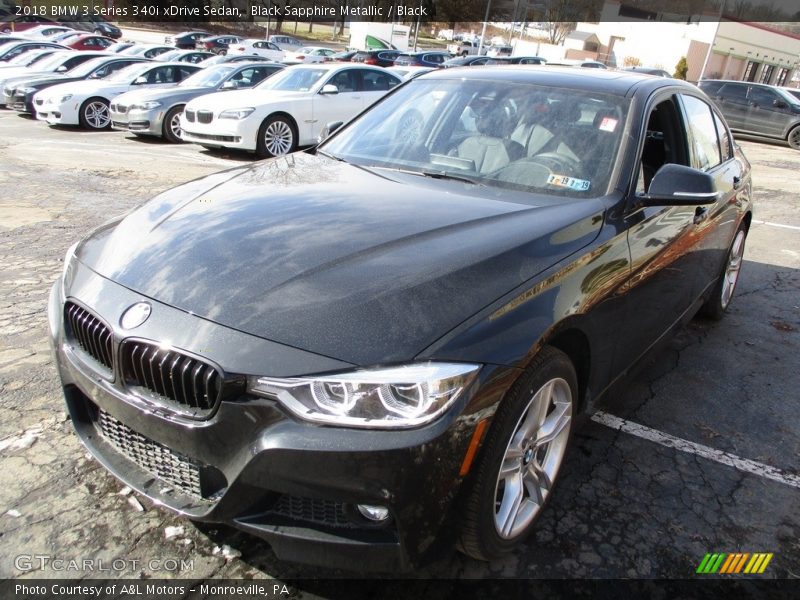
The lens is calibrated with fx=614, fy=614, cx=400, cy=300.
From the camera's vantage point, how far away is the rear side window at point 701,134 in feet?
12.1

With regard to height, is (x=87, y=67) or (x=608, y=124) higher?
(x=608, y=124)

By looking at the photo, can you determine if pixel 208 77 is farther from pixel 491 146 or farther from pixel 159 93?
pixel 491 146

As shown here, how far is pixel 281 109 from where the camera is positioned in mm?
10484

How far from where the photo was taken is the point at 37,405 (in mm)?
3062

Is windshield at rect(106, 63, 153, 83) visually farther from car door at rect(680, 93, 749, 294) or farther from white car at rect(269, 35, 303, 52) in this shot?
white car at rect(269, 35, 303, 52)

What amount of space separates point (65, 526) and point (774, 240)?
8022mm

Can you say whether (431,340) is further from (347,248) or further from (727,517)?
(727,517)

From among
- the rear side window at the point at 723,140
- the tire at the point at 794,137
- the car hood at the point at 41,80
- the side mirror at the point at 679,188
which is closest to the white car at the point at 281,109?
the car hood at the point at 41,80

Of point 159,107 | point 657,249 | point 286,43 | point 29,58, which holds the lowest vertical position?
point 29,58

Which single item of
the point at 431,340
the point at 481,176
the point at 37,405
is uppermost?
the point at 481,176

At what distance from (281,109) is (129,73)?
6040 mm

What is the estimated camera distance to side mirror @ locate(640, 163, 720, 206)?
2771mm

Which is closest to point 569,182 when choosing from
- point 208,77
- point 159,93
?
point 159,93

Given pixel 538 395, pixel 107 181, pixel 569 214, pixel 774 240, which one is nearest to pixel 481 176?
pixel 569 214
